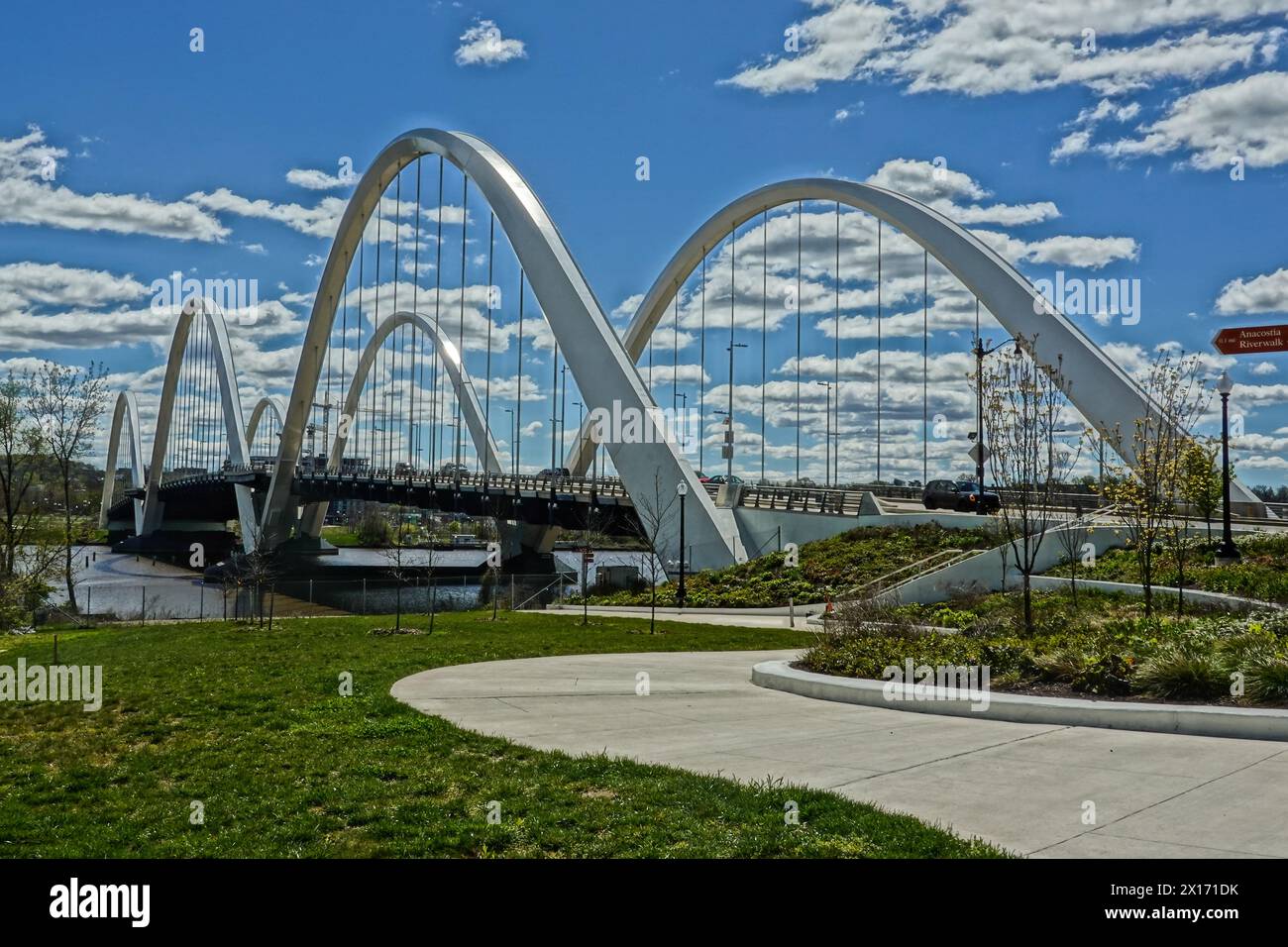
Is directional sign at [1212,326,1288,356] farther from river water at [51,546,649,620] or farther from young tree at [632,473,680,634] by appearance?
young tree at [632,473,680,634]

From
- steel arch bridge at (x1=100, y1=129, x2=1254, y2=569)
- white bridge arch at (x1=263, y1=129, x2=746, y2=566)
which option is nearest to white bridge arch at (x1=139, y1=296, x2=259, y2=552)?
steel arch bridge at (x1=100, y1=129, x2=1254, y2=569)

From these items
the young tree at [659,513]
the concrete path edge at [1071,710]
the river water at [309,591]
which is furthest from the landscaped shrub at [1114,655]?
the young tree at [659,513]

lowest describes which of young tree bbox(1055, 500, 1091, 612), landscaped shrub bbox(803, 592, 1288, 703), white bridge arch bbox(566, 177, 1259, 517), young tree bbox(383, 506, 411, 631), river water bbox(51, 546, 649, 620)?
river water bbox(51, 546, 649, 620)

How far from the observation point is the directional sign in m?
15.0

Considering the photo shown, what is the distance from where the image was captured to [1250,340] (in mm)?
15211

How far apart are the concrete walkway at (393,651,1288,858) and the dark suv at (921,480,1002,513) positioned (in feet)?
90.1

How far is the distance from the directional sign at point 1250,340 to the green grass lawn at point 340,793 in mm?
11770

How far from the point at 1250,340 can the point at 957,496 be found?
25875 mm

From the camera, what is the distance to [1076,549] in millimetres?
27688

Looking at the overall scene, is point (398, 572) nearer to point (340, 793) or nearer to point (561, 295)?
point (561, 295)

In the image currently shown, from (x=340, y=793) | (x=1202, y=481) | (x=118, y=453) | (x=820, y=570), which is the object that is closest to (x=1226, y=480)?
(x=1202, y=481)

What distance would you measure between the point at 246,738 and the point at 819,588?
2434 centimetres
